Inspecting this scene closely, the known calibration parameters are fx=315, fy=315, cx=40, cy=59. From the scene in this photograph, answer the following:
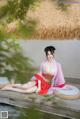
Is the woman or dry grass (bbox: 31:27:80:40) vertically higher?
dry grass (bbox: 31:27:80:40)

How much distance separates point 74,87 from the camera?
1.21m

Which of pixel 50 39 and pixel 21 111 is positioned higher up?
pixel 50 39

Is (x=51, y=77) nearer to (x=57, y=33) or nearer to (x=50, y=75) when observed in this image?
(x=50, y=75)

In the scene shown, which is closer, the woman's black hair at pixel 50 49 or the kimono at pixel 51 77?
the kimono at pixel 51 77

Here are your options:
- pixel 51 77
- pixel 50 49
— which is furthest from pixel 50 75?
pixel 50 49

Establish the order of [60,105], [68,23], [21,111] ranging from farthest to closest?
[68,23]
[60,105]
[21,111]

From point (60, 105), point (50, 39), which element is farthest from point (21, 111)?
point (50, 39)

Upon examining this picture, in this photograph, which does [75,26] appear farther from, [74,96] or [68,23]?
[74,96]

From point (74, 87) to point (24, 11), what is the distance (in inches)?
34.3

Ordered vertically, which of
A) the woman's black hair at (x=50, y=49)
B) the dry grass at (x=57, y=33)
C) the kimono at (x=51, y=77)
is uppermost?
the dry grass at (x=57, y=33)

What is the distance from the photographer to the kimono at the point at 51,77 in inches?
42.4

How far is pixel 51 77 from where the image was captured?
1.06 metres

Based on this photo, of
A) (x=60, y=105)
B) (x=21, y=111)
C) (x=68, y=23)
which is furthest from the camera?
(x=68, y=23)

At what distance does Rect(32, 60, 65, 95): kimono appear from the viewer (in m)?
1.08
